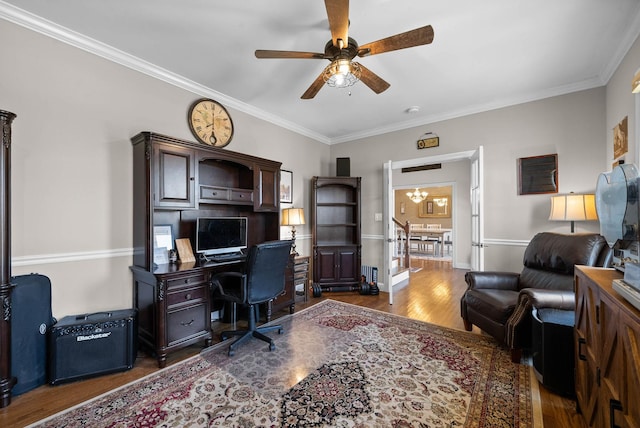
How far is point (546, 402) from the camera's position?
181cm

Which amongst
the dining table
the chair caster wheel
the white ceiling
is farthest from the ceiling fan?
the dining table

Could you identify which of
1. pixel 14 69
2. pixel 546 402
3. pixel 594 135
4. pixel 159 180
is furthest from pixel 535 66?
pixel 14 69

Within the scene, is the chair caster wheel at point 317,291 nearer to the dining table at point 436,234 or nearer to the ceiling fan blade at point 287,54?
the ceiling fan blade at point 287,54

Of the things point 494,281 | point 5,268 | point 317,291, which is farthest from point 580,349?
point 5,268

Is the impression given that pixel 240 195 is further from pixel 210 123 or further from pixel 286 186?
pixel 286 186

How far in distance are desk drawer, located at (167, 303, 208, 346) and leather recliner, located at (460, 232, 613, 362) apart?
268 cm

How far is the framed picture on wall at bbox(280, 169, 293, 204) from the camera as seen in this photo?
14.3ft

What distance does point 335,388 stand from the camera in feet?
6.45

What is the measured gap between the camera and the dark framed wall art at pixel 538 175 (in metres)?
3.26

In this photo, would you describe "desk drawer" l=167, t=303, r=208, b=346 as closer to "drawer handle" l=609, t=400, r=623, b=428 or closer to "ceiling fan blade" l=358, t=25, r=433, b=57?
"ceiling fan blade" l=358, t=25, r=433, b=57

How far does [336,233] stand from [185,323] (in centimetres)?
302

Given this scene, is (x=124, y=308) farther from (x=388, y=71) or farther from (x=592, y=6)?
(x=592, y=6)

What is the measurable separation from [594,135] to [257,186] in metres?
3.89

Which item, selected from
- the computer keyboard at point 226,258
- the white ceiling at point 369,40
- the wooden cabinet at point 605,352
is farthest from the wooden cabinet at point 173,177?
the wooden cabinet at point 605,352
